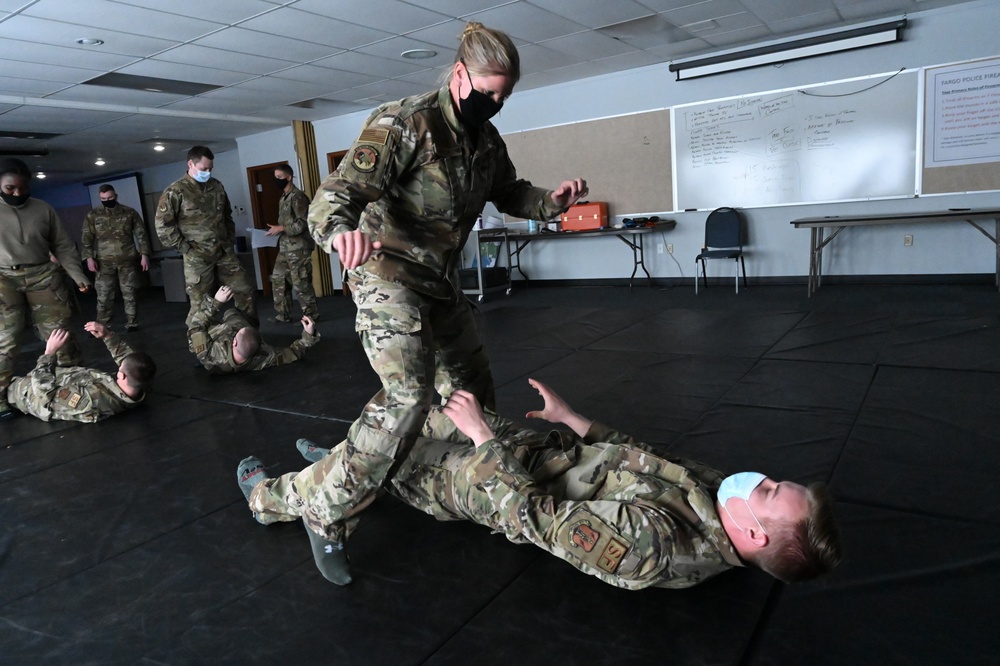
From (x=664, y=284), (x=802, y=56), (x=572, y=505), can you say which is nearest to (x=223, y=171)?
(x=664, y=284)

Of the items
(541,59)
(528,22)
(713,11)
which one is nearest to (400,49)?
(528,22)

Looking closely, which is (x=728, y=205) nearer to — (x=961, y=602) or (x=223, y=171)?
(x=961, y=602)

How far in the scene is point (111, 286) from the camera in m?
7.61

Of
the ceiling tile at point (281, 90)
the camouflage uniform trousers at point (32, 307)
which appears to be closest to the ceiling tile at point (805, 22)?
the ceiling tile at point (281, 90)

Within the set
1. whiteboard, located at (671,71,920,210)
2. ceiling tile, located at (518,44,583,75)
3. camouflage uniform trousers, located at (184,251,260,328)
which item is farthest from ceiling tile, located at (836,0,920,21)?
camouflage uniform trousers, located at (184,251,260,328)

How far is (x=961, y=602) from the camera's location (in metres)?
1.52

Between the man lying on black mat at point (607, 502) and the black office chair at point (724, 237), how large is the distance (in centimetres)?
540

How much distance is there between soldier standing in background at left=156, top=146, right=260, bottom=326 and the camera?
16.3 ft

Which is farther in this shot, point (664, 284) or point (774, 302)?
point (664, 284)

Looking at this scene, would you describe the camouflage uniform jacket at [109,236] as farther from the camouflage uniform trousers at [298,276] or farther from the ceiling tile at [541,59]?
the ceiling tile at [541,59]

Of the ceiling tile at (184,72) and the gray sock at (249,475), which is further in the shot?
the ceiling tile at (184,72)

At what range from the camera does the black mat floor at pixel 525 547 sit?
149 cm

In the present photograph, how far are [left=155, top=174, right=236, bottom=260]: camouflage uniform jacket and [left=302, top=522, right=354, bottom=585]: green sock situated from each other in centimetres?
394

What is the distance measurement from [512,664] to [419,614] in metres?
0.30
